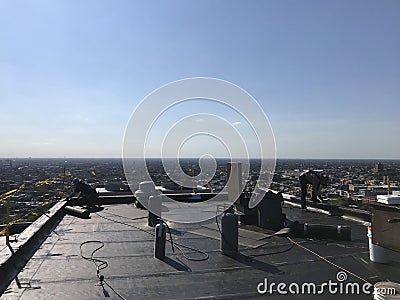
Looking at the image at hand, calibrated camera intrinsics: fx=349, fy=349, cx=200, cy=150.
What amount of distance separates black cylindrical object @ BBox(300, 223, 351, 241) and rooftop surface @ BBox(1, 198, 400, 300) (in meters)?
0.22

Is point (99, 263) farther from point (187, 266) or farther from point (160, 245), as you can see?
point (187, 266)

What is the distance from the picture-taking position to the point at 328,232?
843 centimetres

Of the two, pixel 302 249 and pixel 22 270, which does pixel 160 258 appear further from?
pixel 302 249

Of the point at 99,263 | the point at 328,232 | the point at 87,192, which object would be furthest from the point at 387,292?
the point at 87,192

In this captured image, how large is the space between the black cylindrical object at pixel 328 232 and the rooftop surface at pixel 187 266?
22 cm

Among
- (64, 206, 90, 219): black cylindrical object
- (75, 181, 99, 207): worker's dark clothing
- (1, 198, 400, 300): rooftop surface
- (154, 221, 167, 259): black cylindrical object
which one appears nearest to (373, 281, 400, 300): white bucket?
(1, 198, 400, 300): rooftop surface

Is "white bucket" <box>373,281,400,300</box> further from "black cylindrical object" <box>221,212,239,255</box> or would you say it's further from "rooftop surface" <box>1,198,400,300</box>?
"black cylindrical object" <box>221,212,239,255</box>

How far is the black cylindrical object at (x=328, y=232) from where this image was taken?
8.20 metres

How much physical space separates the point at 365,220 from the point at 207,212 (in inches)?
201

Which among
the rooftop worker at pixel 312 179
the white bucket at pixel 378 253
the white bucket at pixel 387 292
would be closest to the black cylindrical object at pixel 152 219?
the rooftop worker at pixel 312 179

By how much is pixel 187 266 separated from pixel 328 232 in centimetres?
393

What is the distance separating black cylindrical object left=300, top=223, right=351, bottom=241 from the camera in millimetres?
8195

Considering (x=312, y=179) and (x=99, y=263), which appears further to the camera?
(x=312, y=179)

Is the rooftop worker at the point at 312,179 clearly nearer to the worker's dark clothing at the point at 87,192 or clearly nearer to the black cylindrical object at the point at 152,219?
the black cylindrical object at the point at 152,219
